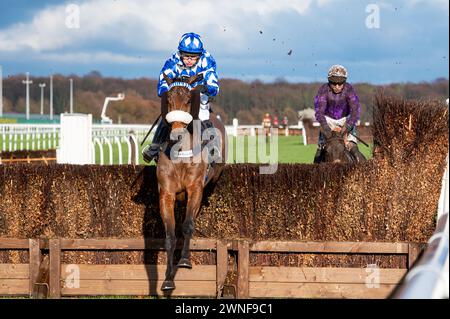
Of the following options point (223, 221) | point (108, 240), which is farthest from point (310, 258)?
point (108, 240)

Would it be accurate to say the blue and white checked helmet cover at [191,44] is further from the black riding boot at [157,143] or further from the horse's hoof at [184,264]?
the horse's hoof at [184,264]

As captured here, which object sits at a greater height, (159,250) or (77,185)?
(77,185)

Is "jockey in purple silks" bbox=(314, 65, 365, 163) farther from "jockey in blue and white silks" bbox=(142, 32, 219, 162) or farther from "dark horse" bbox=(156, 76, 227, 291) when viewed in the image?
"dark horse" bbox=(156, 76, 227, 291)

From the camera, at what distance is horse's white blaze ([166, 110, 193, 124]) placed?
7.34m

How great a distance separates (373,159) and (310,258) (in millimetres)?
1158

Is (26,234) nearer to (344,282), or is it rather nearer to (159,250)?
(159,250)

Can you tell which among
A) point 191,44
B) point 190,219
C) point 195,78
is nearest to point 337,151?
point 191,44

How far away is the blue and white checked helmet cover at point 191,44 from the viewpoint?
8.17m

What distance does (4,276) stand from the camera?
8.38 metres

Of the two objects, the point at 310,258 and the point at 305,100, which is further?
the point at 305,100

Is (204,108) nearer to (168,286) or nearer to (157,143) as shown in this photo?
(157,143)

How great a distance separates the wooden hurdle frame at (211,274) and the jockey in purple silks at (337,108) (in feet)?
8.85

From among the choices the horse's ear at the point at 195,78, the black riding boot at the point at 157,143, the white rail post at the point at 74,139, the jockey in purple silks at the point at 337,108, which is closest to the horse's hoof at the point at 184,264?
the black riding boot at the point at 157,143
